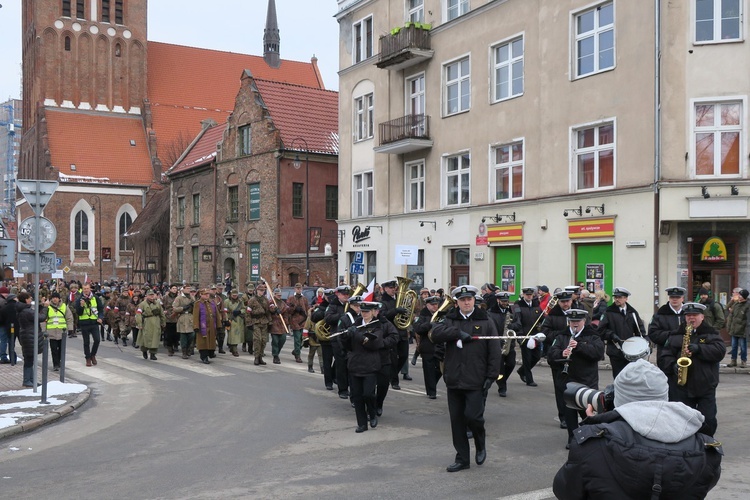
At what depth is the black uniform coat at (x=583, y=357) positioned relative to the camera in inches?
352

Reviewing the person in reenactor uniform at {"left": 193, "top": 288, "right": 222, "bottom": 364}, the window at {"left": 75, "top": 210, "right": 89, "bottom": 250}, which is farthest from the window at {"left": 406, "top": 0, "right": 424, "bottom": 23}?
the window at {"left": 75, "top": 210, "right": 89, "bottom": 250}

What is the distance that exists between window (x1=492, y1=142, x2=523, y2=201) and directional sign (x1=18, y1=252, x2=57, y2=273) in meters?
15.5

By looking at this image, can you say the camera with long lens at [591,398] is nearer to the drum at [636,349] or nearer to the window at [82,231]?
the drum at [636,349]

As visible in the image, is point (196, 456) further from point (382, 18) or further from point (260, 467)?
point (382, 18)

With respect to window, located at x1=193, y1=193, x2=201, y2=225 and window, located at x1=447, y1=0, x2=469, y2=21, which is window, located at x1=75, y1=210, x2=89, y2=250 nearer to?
window, located at x1=193, y1=193, x2=201, y2=225

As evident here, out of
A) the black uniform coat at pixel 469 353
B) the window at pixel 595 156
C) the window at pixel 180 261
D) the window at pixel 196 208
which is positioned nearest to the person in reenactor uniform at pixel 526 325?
the black uniform coat at pixel 469 353

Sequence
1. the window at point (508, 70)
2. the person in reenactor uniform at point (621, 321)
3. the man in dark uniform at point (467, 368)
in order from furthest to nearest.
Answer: the window at point (508, 70), the person in reenactor uniform at point (621, 321), the man in dark uniform at point (467, 368)

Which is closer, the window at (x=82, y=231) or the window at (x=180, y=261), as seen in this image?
the window at (x=180, y=261)

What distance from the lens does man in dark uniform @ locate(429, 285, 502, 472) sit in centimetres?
791

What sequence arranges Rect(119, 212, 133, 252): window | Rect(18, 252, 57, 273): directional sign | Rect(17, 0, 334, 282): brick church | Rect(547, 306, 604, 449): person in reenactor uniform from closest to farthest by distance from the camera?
Rect(547, 306, 604, 449): person in reenactor uniform → Rect(18, 252, 57, 273): directional sign → Rect(17, 0, 334, 282): brick church → Rect(119, 212, 133, 252): window

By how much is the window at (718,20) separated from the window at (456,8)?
28.8ft

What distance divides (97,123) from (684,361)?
213 ft

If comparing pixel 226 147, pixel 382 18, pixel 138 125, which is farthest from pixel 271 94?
pixel 138 125

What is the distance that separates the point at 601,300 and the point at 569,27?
29.9 feet
